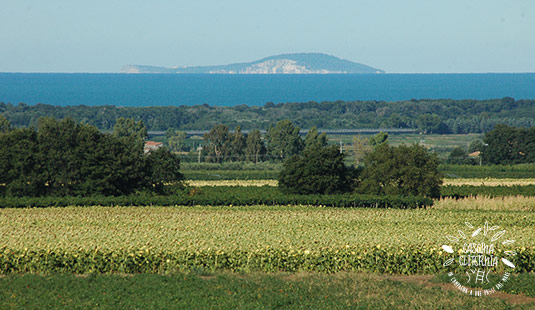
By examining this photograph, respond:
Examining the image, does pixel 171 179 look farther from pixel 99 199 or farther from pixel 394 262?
pixel 394 262

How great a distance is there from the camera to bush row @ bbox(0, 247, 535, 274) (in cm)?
2753

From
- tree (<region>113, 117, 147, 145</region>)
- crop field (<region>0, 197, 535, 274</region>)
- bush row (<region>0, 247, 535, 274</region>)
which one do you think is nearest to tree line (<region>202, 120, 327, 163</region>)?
tree (<region>113, 117, 147, 145</region>)

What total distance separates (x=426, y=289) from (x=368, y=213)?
19116 millimetres

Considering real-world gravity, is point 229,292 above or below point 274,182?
above

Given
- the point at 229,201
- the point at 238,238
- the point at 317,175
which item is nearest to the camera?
the point at 238,238

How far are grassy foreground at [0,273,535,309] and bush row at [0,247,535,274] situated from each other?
5.34 feet

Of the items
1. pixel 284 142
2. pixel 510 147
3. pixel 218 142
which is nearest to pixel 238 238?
pixel 284 142

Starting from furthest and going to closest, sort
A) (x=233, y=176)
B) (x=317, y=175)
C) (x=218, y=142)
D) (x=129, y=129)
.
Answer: (x=129, y=129), (x=218, y=142), (x=233, y=176), (x=317, y=175)

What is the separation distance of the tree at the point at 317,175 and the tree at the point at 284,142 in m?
50.0

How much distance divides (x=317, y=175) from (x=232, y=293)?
29.8 m

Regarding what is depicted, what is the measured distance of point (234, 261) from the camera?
2772cm

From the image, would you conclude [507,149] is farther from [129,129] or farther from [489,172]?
[129,129]

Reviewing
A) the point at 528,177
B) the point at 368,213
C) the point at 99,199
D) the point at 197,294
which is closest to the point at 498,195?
the point at 368,213

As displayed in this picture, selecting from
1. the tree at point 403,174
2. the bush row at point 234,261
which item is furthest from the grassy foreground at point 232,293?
Answer: the tree at point 403,174
